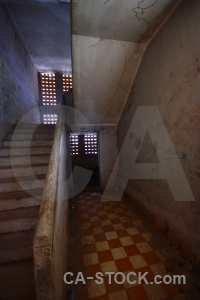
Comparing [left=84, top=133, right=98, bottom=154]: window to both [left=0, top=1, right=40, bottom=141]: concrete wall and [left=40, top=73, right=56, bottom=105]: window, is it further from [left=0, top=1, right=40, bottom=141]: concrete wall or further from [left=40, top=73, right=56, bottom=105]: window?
[left=0, top=1, right=40, bottom=141]: concrete wall

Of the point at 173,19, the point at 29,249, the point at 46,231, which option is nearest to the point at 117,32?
the point at 173,19

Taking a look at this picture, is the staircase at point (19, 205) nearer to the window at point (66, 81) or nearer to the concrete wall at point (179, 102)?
the concrete wall at point (179, 102)

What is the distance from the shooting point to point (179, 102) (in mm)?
2775

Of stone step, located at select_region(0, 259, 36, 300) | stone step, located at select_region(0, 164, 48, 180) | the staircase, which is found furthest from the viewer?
stone step, located at select_region(0, 164, 48, 180)

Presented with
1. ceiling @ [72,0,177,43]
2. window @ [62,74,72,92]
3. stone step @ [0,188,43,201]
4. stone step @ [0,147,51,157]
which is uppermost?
window @ [62,74,72,92]

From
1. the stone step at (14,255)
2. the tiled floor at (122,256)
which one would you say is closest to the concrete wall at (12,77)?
the stone step at (14,255)

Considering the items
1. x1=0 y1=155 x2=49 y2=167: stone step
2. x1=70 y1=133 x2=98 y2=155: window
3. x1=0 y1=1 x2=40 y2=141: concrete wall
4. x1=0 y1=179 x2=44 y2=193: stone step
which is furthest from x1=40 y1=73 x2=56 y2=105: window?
x1=0 y1=179 x2=44 y2=193: stone step

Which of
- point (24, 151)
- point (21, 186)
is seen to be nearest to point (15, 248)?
point (21, 186)

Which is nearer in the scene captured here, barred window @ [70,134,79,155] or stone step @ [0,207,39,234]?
stone step @ [0,207,39,234]

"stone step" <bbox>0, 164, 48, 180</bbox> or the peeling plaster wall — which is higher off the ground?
the peeling plaster wall

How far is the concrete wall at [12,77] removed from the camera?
4543 mm

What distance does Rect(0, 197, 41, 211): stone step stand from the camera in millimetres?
2850

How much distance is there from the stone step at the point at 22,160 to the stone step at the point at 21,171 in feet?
0.97

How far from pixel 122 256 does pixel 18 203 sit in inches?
86.1
